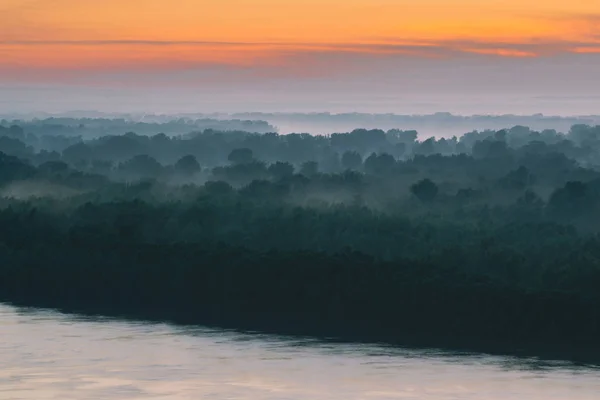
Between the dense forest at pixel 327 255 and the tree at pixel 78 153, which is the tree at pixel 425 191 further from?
the tree at pixel 78 153

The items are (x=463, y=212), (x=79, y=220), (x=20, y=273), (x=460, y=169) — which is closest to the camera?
Result: (x=20, y=273)

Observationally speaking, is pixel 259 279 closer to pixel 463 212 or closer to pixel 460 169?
pixel 463 212

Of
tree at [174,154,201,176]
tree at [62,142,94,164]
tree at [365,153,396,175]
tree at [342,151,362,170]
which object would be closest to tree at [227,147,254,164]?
tree at [174,154,201,176]

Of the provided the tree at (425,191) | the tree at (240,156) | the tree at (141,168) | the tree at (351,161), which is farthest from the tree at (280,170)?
the tree at (351,161)

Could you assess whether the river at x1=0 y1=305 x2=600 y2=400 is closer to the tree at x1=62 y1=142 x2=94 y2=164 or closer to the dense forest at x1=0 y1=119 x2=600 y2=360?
the dense forest at x1=0 y1=119 x2=600 y2=360

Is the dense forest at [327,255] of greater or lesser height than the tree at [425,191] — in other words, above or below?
below

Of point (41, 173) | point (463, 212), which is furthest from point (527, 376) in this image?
point (41, 173)
